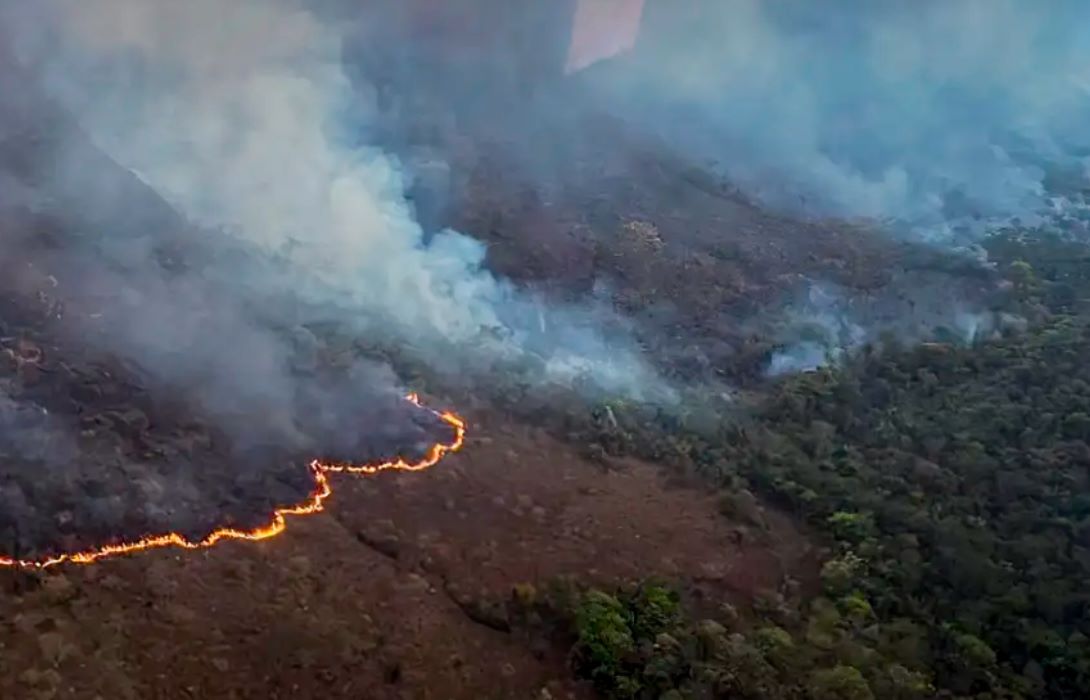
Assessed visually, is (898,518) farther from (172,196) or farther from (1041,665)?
(172,196)

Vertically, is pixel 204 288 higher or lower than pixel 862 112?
lower

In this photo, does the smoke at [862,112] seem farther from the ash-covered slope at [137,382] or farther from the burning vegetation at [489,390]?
the ash-covered slope at [137,382]

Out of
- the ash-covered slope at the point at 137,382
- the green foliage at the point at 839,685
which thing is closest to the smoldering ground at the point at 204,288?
the ash-covered slope at the point at 137,382

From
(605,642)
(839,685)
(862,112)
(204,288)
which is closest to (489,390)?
(204,288)

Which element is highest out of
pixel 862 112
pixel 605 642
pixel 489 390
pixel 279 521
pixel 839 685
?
pixel 862 112

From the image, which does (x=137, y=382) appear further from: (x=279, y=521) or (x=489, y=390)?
(x=489, y=390)

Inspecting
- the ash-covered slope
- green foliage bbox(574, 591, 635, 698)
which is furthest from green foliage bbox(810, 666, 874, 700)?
the ash-covered slope
